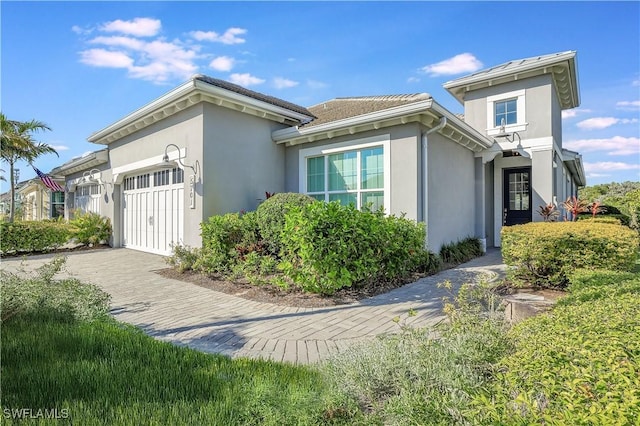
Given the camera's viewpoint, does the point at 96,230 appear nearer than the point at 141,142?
No

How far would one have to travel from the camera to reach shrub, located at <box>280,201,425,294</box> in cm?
585

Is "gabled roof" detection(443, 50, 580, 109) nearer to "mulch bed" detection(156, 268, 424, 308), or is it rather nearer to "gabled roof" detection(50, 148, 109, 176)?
"mulch bed" detection(156, 268, 424, 308)

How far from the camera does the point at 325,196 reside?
10023mm

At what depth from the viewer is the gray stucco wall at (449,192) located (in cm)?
898

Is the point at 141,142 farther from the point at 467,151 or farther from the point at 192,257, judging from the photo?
the point at 467,151

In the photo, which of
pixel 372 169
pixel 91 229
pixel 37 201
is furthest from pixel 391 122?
pixel 37 201

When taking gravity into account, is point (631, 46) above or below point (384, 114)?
above

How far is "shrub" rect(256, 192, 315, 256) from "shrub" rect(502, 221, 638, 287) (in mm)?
4556

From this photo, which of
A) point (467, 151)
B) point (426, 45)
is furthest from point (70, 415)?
point (467, 151)

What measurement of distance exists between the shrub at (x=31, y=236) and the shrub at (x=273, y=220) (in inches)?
416

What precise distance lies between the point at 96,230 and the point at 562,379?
15.7 metres

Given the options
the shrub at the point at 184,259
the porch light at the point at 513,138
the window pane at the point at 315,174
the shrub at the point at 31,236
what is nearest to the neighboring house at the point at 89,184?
the shrub at the point at 31,236

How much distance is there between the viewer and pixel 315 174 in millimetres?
10367

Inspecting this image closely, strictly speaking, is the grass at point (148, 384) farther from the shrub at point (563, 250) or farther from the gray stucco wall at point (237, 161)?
the gray stucco wall at point (237, 161)
